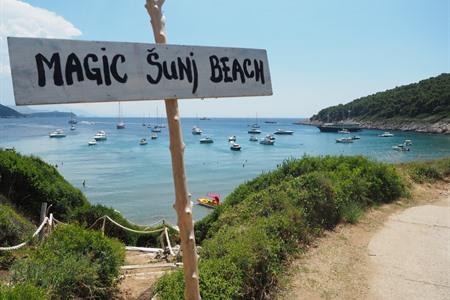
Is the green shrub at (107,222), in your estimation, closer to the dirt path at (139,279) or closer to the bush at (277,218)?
the bush at (277,218)

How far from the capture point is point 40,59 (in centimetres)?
229

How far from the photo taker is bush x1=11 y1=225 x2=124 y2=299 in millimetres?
4336

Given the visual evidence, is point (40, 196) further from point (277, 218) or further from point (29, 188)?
point (277, 218)

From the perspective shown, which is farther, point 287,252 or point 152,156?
point 152,156

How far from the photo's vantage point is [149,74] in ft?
8.91

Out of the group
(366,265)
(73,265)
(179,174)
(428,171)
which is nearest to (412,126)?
(428,171)

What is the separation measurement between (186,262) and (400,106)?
12701cm

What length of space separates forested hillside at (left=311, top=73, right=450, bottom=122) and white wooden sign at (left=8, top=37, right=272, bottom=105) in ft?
357

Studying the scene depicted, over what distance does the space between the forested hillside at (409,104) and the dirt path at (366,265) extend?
103 m

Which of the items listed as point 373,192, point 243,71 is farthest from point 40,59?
point 373,192

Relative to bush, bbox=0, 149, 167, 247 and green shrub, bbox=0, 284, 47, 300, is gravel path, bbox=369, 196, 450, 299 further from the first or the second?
bush, bbox=0, 149, 167, 247

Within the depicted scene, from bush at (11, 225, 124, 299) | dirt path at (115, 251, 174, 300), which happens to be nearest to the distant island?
dirt path at (115, 251, 174, 300)

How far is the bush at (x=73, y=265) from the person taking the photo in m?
4.34

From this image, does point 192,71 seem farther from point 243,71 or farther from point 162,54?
point 243,71
